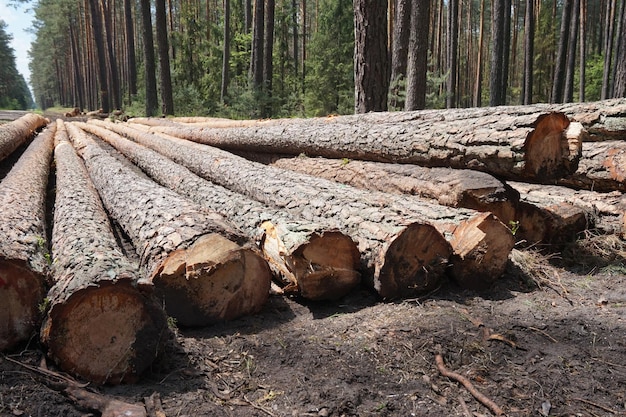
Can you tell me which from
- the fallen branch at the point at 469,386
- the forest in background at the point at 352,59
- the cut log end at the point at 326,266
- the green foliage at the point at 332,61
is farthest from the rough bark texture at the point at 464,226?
the green foliage at the point at 332,61

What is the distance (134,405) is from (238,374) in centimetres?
59

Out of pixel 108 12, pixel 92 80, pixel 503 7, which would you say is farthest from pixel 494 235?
pixel 92 80

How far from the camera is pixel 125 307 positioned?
2385 millimetres

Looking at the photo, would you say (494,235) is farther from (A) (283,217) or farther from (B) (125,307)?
(B) (125,307)

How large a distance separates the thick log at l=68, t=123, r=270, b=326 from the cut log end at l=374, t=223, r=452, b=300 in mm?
863

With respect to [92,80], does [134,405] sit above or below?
below

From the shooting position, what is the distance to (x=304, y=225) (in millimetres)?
3352

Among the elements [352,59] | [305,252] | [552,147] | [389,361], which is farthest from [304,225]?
[352,59]

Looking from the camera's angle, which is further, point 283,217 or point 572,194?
point 572,194

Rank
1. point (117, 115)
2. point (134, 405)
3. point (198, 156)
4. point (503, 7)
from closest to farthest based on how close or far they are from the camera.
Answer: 1. point (134, 405)
2. point (198, 156)
3. point (503, 7)
4. point (117, 115)

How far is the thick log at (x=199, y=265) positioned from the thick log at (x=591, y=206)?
2990 millimetres

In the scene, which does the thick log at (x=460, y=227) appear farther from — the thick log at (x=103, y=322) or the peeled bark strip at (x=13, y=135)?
the peeled bark strip at (x=13, y=135)

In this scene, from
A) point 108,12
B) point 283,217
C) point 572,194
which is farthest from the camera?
point 108,12

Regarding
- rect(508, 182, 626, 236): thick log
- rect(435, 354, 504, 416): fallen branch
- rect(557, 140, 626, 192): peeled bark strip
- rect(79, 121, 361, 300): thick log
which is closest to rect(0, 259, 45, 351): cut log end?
rect(79, 121, 361, 300): thick log
